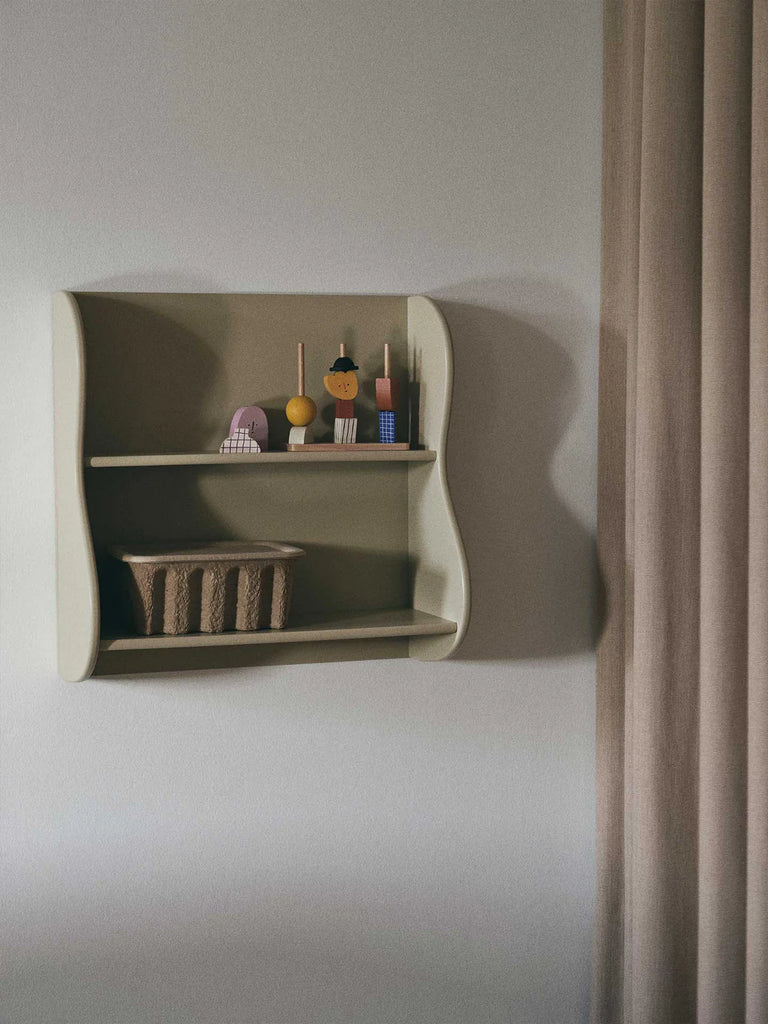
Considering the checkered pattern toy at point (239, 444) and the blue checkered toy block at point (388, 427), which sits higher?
the blue checkered toy block at point (388, 427)

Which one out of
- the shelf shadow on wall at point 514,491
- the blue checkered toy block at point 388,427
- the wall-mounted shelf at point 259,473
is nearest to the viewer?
the wall-mounted shelf at point 259,473

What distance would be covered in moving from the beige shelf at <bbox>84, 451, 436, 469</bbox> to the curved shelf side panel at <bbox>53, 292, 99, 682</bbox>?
0.15 ft

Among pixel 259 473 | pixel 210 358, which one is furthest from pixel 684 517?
pixel 210 358

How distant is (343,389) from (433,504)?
0.25 m

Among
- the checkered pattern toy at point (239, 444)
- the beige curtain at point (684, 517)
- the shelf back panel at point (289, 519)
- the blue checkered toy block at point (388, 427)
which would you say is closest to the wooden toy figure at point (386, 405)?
the blue checkered toy block at point (388, 427)

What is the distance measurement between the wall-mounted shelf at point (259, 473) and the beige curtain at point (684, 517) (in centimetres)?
35

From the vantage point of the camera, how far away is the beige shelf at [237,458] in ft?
5.41

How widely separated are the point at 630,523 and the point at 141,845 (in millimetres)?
1013

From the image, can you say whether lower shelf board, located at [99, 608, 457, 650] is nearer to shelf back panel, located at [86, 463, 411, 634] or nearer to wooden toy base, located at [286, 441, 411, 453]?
shelf back panel, located at [86, 463, 411, 634]

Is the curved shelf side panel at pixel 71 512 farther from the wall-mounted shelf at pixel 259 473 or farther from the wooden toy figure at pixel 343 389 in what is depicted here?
the wooden toy figure at pixel 343 389

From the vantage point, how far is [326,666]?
1.91m

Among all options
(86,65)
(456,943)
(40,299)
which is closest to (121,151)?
(86,65)

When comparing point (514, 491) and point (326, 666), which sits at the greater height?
point (514, 491)

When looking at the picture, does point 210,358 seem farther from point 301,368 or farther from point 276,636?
point 276,636
